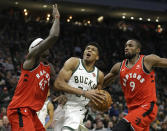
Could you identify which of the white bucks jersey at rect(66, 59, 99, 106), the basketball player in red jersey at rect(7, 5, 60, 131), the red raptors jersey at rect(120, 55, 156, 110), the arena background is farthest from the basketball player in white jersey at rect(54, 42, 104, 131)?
the arena background

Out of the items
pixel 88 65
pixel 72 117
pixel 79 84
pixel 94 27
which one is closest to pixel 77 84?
pixel 79 84

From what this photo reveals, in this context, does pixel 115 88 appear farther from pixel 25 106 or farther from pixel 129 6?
pixel 25 106

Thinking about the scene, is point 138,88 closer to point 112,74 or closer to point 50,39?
point 112,74

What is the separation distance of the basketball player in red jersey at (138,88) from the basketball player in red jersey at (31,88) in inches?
59.1

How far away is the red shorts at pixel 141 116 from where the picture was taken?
5.69 meters

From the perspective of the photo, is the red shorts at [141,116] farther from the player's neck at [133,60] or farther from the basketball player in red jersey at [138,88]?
the player's neck at [133,60]

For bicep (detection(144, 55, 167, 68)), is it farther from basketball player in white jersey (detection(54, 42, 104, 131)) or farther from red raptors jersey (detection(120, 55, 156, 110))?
basketball player in white jersey (detection(54, 42, 104, 131))

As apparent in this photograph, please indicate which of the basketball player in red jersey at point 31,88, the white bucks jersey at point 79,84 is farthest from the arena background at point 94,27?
the basketball player in red jersey at point 31,88

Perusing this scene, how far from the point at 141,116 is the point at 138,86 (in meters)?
0.58

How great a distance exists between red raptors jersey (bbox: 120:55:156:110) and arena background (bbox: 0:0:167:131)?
9767 mm

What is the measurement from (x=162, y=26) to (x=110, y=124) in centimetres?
1646

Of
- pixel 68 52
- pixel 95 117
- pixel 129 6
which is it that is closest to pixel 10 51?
pixel 68 52

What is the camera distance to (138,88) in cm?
598

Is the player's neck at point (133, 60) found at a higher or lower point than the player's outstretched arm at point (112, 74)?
higher
